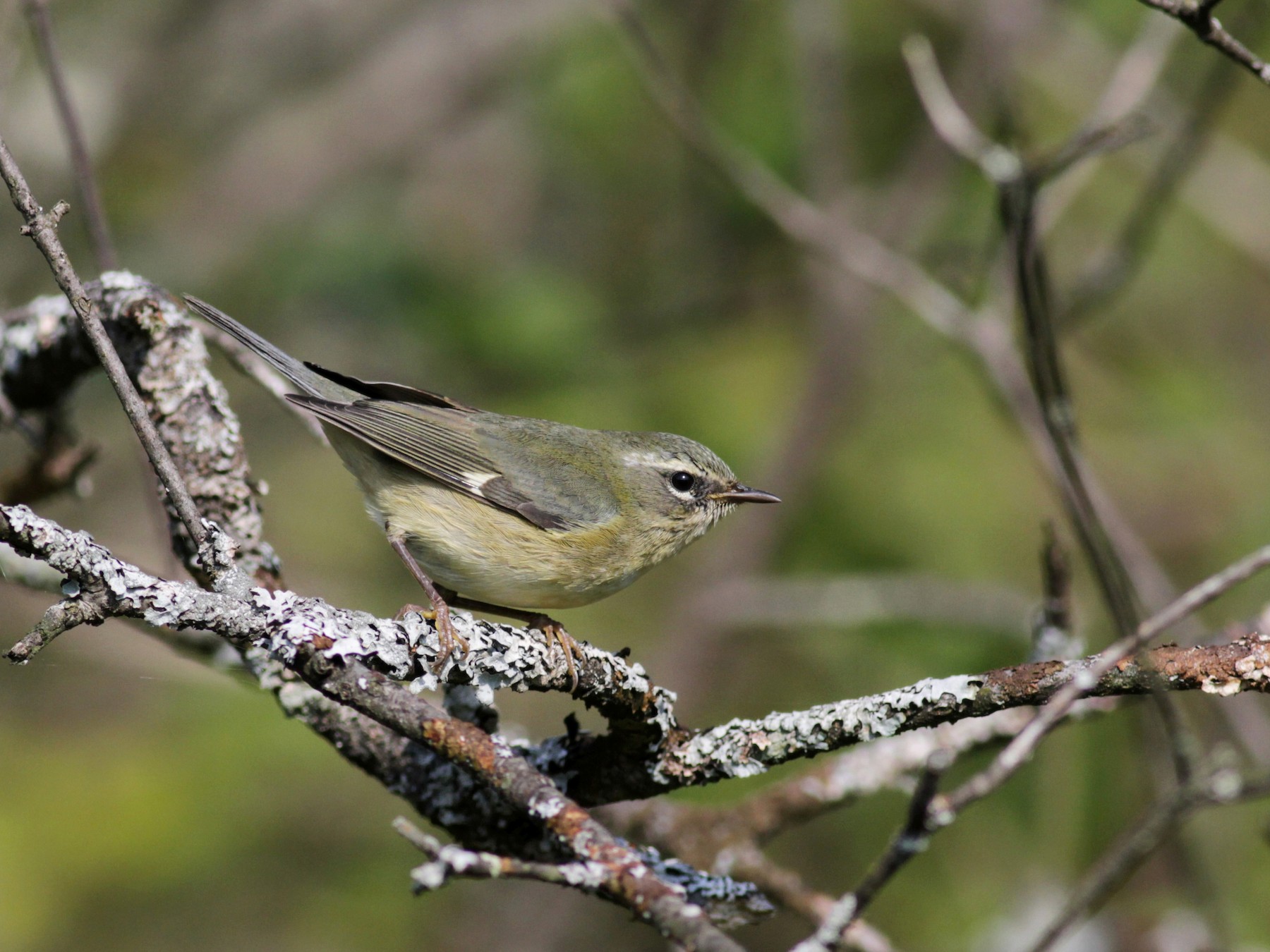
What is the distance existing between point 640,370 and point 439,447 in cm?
314

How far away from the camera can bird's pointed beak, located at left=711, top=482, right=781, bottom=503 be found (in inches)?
163

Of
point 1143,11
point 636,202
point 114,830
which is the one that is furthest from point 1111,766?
point 636,202

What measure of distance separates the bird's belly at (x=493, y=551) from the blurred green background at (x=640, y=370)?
4.86 ft

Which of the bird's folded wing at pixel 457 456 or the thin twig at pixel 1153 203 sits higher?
the thin twig at pixel 1153 203

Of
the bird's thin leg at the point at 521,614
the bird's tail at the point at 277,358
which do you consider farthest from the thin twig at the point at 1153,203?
the bird's tail at the point at 277,358

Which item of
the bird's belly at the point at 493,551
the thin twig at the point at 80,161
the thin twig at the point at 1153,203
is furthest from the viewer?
the thin twig at the point at 1153,203

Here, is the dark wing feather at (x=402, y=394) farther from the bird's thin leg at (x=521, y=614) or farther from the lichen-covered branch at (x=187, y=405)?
the lichen-covered branch at (x=187, y=405)

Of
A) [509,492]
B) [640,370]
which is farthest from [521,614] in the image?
[640,370]

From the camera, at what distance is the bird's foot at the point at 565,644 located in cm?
221

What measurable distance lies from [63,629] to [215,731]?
400 centimetres

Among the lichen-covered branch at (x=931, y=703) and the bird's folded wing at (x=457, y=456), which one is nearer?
the lichen-covered branch at (x=931, y=703)

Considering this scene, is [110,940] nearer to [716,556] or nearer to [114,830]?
[114,830]

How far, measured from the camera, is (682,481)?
13.8ft

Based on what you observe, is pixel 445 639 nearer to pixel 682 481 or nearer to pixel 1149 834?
pixel 1149 834
